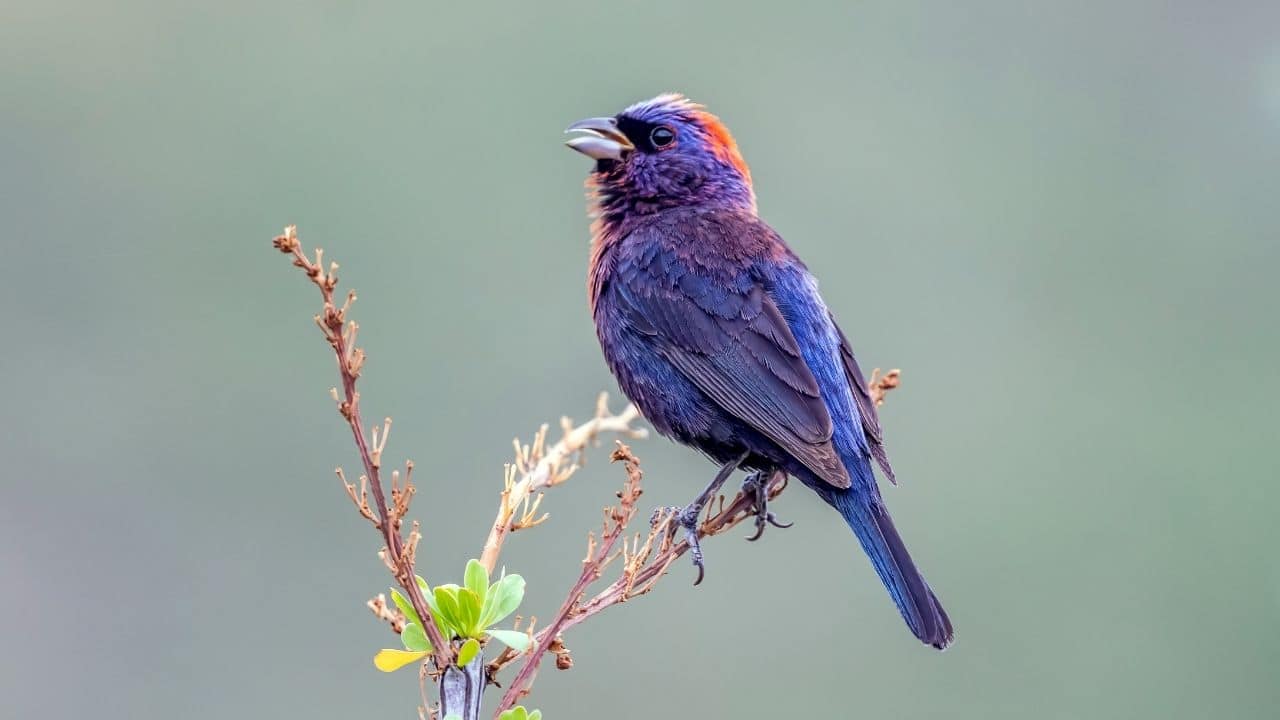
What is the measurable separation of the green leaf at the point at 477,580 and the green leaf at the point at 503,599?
0.02 m

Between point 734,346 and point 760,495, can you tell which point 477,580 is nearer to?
point 760,495

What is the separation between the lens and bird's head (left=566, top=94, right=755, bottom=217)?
15.6 feet

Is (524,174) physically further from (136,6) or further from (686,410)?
(686,410)

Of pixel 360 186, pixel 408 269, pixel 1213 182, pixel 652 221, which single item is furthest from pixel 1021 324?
pixel 652 221

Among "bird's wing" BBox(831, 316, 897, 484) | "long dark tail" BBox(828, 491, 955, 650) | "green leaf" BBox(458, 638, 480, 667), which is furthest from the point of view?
"bird's wing" BBox(831, 316, 897, 484)

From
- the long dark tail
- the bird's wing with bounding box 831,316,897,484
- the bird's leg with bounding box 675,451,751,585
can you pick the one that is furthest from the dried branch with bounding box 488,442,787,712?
the bird's wing with bounding box 831,316,897,484

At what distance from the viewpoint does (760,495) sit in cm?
398

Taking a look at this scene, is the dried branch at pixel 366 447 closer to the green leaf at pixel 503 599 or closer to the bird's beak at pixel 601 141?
the green leaf at pixel 503 599

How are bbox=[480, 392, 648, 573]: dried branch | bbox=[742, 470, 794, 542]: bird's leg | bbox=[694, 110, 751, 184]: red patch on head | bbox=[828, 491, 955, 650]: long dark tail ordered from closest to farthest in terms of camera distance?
bbox=[480, 392, 648, 573]: dried branch
bbox=[828, 491, 955, 650]: long dark tail
bbox=[742, 470, 794, 542]: bird's leg
bbox=[694, 110, 751, 184]: red patch on head

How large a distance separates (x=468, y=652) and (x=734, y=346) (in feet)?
7.73

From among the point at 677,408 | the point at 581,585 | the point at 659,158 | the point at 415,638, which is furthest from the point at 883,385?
the point at 415,638

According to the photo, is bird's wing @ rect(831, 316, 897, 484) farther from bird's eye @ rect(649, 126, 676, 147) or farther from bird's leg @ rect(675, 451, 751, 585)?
bird's eye @ rect(649, 126, 676, 147)

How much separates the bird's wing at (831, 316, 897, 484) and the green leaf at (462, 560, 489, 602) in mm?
2239

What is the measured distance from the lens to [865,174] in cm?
1393
